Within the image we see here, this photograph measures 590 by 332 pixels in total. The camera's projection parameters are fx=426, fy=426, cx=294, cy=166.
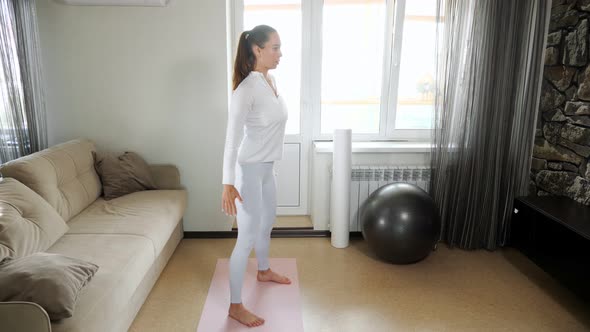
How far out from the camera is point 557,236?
2.46m

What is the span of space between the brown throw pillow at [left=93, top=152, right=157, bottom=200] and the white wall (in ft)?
0.64

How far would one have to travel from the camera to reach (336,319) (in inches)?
92.5

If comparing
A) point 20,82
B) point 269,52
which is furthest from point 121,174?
point 269,52

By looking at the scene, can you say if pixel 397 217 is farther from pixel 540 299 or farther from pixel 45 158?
pixel 45 158

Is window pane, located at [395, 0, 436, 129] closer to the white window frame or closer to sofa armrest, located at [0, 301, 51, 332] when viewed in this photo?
the white window frame

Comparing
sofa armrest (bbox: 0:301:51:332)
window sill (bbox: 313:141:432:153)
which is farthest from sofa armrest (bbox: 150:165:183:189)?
sofa armrest (bbox: 0:301:51:332)

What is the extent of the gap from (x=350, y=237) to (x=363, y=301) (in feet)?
3.02

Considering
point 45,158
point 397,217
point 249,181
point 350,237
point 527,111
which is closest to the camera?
point 249,181

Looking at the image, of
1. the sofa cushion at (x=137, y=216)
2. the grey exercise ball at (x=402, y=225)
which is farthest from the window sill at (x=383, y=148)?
the sofa cushion at (x=137, y=216)

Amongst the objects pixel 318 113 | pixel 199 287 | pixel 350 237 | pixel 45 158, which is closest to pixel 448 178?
pixel 350 237

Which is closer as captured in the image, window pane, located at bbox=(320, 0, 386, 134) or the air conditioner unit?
the air conditioner unit

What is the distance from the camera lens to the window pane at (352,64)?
3443mm

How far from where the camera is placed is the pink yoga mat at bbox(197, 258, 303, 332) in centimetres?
227

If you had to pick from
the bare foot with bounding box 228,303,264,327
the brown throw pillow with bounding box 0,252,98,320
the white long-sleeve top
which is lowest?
the bare foot with bounding box 228,303,264,327
